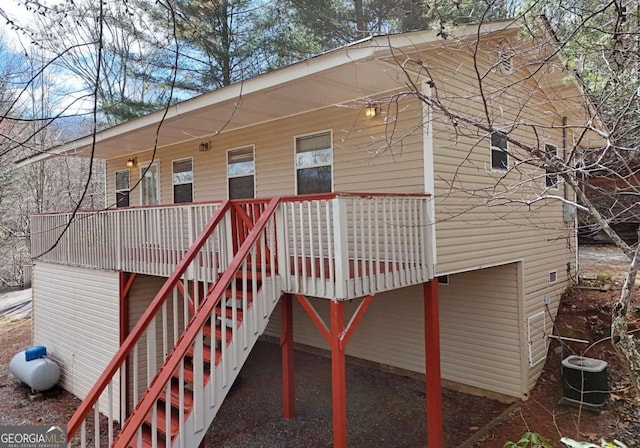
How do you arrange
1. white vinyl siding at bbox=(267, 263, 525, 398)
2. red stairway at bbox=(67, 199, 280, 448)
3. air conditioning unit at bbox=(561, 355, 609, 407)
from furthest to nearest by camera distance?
white vinyl siding at bbox=(267, 263, 525, 398), air conditioning unit at bbox=(561, 355, 609, 407), red stairway at bbox=(67, 199, 280, 448)

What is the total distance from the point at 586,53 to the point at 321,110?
12.6ft

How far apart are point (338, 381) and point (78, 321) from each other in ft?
23.3

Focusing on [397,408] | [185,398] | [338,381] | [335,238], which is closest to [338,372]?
[338,381]

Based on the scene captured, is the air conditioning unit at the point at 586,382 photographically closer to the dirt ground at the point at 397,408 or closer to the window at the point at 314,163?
the dirt ground at the point at 397,408

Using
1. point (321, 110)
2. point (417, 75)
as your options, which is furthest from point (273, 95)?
point (417, 75)

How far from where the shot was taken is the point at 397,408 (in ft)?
22.6

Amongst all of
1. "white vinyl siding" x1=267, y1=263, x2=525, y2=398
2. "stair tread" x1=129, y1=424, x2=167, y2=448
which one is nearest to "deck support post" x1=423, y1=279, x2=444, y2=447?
"white vinyl siding" x1=267, y1=263, x2=525, y2=398

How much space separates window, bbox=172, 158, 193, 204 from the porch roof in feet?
3.34

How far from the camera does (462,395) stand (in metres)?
7.34

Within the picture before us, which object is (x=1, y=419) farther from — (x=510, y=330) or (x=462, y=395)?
(x=510, y=330)

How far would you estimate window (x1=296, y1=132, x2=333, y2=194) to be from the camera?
23.8ft

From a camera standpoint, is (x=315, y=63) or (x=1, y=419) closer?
(x=315, y=63)

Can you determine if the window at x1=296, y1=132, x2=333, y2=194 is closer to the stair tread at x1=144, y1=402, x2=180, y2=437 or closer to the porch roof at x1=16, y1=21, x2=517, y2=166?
the porch roof at x1=16, y1=21, x2=517, y2=166

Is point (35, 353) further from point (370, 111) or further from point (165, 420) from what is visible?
point (370, 111)
